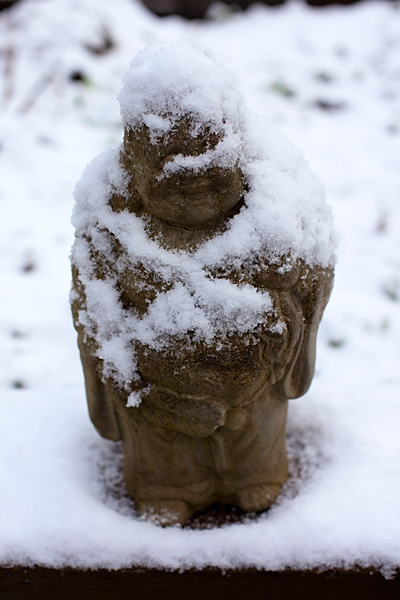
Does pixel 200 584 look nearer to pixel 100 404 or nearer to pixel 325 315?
pixel 100 404

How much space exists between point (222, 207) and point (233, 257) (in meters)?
0.09

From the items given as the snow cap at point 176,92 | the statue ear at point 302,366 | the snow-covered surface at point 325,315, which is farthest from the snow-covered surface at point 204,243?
the snow-covered surface at point 325,315

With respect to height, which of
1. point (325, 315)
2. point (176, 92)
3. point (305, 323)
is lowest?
point (325, 315)

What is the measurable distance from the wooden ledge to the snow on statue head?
0.28 metres

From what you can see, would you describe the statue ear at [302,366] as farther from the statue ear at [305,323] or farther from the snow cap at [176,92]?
the snow cap at [176,92]

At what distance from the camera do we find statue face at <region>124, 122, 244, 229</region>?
107 centimetres

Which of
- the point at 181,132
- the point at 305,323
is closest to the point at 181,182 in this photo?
the point at 181,132

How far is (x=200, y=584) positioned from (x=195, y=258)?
674 millimetres

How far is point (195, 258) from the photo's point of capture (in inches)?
45.3

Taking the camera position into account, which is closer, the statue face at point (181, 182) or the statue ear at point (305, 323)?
the statue face at point (181, 182)

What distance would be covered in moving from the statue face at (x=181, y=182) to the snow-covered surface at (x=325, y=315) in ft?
2.21

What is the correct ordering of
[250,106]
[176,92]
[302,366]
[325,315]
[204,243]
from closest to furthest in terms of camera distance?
[176,92]
[204,243]
[302,366]
[325,315]
[250,106]

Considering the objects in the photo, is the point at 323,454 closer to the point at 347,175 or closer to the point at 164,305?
the point at 164,305

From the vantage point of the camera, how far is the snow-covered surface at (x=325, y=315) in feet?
4.40
